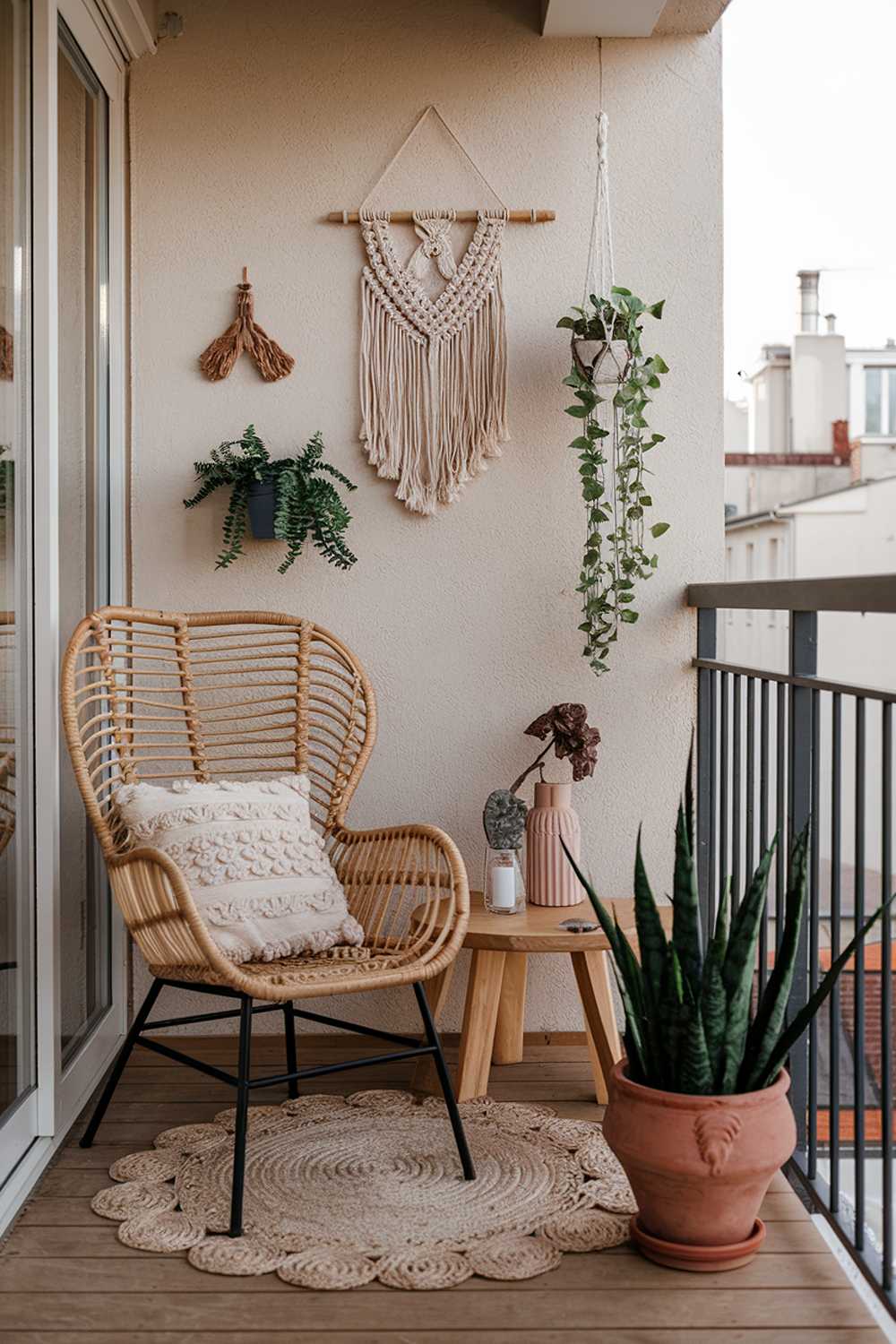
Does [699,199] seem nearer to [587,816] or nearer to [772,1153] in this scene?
[587,816]

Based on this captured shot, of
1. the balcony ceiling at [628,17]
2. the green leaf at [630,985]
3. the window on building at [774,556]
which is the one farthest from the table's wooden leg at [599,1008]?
the window on building at [774,556]

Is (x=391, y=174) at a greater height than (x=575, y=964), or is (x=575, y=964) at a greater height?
(x=391, y=174)

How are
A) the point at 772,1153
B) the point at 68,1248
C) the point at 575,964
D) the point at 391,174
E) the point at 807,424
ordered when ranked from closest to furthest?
the point at 772,1153, the point at 68,1248, the point at 575,964, the point at 391,174, the point at 807,424

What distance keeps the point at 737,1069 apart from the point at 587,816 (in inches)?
48.0

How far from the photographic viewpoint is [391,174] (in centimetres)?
304

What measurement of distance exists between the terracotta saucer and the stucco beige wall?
1160mm

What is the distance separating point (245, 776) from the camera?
9.96 feet

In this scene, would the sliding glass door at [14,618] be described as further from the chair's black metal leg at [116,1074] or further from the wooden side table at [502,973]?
the wooden side table at [502,973]

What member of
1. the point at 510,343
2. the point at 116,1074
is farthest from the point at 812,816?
the point at 510,343

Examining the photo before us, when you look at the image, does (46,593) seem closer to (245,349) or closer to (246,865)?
(246,865)

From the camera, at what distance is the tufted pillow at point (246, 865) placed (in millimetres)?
2367

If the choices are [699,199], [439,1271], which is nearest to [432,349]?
[699,199]

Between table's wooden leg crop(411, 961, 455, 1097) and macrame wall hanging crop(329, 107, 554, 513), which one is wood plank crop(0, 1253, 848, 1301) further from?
macrame wall hanging crop(329, 107, 554, 513)

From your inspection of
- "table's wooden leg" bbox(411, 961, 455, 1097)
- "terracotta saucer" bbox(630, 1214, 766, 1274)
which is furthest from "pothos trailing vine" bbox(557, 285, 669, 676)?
"terracotta saucer" bbox(630, 1214, 766, 1274)
